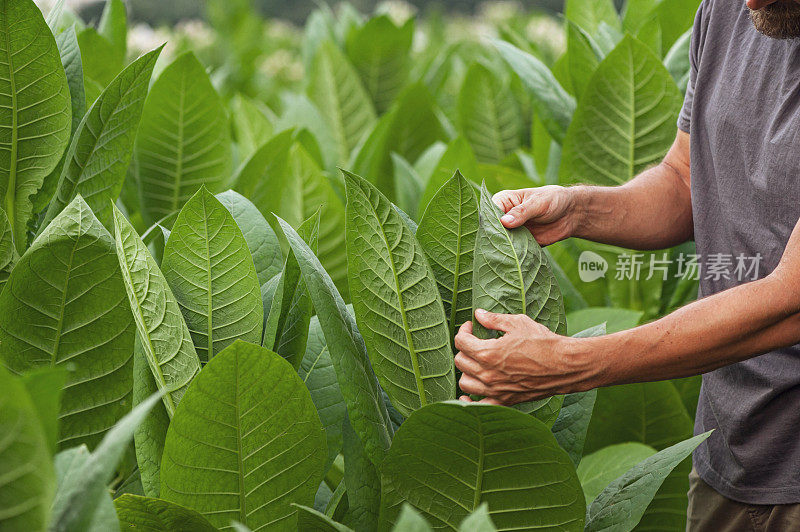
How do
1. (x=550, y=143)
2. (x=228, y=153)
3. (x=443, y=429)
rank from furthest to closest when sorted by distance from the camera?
(x=550, y=143)
(x=228, y=153)
(x=443, y=429)

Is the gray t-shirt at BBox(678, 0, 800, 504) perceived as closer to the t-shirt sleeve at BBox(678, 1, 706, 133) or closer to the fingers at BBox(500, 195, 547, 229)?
the t-shirt sleeve at BBox(678, 1, 706, 133)

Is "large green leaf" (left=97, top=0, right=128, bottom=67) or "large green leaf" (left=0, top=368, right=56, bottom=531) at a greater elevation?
"large green leaf" (left=97, top=0, right=128, bottom=67)

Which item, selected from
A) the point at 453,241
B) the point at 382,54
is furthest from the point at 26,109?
the point at 382,54

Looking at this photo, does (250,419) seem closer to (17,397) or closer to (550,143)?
(17,397)

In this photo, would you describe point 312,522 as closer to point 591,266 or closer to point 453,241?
point 453,241

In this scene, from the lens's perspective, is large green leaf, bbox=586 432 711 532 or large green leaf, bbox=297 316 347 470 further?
large green leaf, bbox=297 316 347 470

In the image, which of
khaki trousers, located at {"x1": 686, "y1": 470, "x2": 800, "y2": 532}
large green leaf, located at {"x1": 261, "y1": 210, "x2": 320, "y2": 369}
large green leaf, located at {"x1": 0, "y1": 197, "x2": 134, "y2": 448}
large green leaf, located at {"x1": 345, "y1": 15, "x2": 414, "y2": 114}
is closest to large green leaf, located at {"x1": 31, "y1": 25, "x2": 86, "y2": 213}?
large green leaf, located at {"x1": 0, "y1": 197, "x2": 134, "y2": 448}

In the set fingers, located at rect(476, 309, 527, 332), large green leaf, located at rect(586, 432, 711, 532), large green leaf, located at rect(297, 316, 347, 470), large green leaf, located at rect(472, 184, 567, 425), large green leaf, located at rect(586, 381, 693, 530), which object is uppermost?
large green leaf, located at rect(472, 184, 567, 425)

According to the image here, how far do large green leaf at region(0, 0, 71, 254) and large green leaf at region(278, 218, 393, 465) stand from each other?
0.52 meters

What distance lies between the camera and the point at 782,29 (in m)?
1.48

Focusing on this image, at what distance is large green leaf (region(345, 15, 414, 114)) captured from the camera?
345 cm

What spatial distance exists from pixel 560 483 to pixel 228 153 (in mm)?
1285

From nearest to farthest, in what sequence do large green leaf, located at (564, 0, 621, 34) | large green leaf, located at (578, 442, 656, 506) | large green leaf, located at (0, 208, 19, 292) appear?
large green leaf, located at (0, 208, 19, 292)
large green leaf, located at (578, 442, 656, 506)
large green leaf, located at (564, 0, 621, 34)

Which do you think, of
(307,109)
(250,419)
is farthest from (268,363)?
(307,109)
